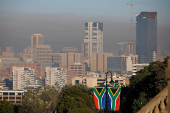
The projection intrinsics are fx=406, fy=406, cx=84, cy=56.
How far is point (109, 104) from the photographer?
16406 millimetres

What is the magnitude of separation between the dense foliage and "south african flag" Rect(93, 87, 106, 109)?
18050 mm

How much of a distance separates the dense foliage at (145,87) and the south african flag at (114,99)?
1775 cm

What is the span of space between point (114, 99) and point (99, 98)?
68 cm

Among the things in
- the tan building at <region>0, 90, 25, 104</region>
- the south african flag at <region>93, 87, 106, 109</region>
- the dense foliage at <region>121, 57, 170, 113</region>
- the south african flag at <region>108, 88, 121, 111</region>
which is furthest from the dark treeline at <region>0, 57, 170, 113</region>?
the tan building at <region>0, 90, 25, 104</region>

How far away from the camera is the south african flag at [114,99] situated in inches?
639

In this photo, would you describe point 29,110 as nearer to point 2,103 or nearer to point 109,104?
point 2,103

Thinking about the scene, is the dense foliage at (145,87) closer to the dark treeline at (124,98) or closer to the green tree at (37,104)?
the dark treeline at (124,98)

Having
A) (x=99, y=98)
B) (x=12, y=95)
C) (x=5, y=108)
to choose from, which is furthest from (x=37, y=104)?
(x=12, y=95)

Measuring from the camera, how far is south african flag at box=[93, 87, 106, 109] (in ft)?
52.4

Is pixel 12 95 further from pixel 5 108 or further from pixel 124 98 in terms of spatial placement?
pixel 124 98

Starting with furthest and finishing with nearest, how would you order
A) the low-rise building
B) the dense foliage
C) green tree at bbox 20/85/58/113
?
the low-rise building < green tree at bbox 20/85/58/113 < the dense foliage

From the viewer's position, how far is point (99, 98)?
53.1 feet

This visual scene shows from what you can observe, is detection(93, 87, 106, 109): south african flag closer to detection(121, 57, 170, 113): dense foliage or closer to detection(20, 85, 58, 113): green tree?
detection(121, 57, 170, 113): dense foliage

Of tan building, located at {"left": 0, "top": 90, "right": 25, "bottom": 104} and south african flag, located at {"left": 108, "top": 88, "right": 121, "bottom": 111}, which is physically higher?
south african flag, located at {"left": 108, "top": 88, "right": 121, "bottom": 111}
